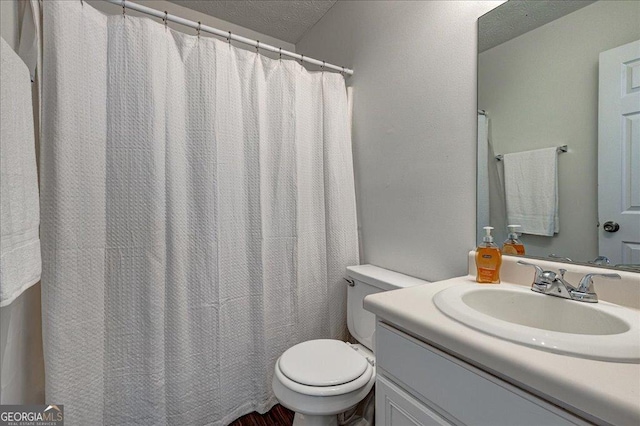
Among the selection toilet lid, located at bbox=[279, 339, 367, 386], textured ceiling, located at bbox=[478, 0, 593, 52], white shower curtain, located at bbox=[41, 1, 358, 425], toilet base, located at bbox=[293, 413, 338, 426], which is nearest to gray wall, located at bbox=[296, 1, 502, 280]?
textured ceiling, located at bbox=[478, 0, 593, 52]

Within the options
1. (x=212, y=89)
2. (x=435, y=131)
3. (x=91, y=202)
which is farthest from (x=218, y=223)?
(x=435, y=131)

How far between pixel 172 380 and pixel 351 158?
1.39 metres

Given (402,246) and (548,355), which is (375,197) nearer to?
(402,246)

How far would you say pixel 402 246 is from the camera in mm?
1402

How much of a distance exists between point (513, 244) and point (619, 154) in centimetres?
38

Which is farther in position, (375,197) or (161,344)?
(375,197)

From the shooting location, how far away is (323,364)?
3.75 feet

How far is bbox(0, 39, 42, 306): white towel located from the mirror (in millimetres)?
1394

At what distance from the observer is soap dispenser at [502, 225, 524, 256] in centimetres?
99

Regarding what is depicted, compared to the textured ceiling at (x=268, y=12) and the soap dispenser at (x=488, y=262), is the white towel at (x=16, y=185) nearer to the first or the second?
the soap dispenser at (x=488, y=262)

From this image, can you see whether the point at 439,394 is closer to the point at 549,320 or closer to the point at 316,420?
the point at 549,320

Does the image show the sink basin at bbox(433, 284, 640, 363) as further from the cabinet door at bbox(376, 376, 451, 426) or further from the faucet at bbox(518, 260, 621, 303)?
the cabinet door at bbox(376, 376, 451, 426)

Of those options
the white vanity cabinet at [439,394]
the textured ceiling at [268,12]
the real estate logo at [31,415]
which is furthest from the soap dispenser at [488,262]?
the textured ceiling at [268,12]

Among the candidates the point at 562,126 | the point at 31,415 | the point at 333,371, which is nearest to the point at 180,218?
the point at 31,415
